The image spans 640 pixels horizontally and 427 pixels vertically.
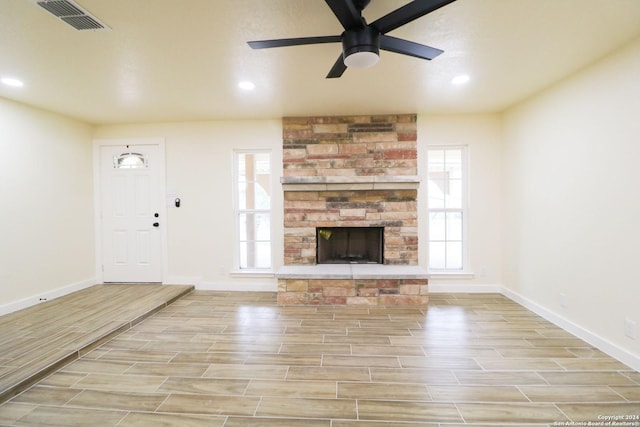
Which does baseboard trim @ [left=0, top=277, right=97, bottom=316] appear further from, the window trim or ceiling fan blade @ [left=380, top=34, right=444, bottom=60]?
the window trim

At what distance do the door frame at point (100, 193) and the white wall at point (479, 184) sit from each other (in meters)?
3.70

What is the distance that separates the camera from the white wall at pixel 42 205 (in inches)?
126

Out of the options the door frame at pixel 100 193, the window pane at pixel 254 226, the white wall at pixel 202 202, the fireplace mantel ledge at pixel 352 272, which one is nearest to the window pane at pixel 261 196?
the window pane at pixel 254 226

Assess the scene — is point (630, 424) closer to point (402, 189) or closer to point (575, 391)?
point (575, 391)

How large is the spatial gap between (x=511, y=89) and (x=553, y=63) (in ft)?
1.91

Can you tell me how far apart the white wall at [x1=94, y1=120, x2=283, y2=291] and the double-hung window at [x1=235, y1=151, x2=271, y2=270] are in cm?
14

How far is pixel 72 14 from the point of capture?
177 cm

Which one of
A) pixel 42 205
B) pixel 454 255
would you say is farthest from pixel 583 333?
pixel 42 205

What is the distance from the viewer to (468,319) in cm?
306

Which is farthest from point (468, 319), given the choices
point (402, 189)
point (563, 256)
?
point (402, 189)

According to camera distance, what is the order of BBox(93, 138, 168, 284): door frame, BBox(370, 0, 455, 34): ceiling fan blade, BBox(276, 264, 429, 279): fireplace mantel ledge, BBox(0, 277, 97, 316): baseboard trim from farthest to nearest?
BBox(93, 138, 168, 284): door frame → BBox(276, 264, 429, 279): fireplace mantel ledge → BBox(0, 277, 97, 316): baseboard trim → BBox(370, 0, 455, 34): ceiling fan blade

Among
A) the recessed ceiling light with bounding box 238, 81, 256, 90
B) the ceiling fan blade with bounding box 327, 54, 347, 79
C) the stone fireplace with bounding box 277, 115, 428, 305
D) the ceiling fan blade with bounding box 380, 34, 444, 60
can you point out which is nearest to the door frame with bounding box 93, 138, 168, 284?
the stone fireplace with bounding box 277, 115, 428, 305

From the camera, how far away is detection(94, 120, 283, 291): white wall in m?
4.12

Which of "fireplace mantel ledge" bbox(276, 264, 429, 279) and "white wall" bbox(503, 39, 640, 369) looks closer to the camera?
"white wall" bbox(503, 39, 640, 369)
